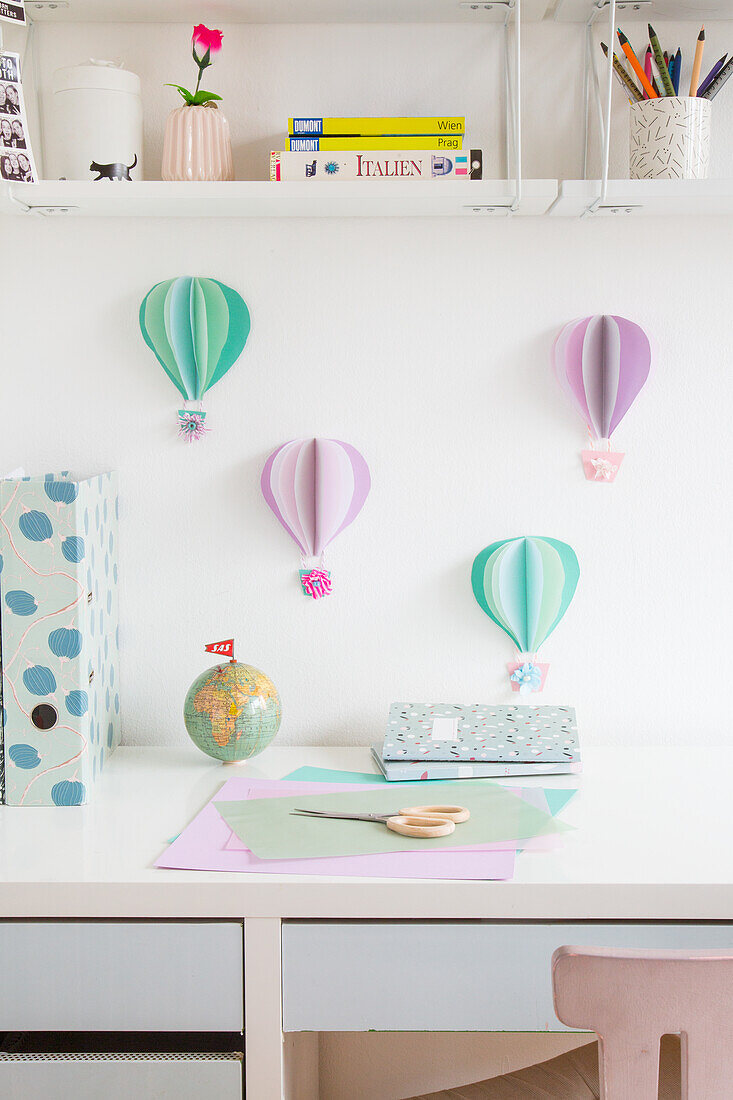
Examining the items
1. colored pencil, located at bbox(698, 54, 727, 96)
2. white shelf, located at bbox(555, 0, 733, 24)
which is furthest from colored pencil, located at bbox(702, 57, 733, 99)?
white shelf, located at bbox(555, 0, 733, 24)

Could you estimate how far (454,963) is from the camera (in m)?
0.93

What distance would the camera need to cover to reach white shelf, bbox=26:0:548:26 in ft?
4.19

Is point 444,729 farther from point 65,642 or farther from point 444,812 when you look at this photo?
point 65,642

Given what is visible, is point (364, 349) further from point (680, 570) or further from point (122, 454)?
point (680, 570)

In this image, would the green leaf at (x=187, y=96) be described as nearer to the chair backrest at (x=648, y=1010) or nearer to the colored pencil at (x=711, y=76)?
the colored pencil at (x=711, y=76)

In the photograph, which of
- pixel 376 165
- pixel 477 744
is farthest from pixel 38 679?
pixel 376 165

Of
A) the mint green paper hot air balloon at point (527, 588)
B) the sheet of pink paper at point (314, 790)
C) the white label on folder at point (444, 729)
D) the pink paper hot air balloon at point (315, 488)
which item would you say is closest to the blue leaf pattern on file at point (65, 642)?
A: the sheet of pink paper at point (314, 790)

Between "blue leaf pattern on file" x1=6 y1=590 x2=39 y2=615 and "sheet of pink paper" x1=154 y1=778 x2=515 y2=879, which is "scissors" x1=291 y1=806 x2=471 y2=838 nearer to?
"sheet of pink paper" x1=154 y1=778 x2=515 y2=879

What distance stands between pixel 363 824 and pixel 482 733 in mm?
283

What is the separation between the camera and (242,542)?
1408mm

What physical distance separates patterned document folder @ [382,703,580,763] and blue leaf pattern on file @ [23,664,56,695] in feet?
1.44

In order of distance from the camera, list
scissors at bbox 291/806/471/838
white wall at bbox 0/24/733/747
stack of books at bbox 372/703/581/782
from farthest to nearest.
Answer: white wall at bbox 0/24/733/747
stack of books at bbox 372/703/581/782
scissors at bbox 291/806/471/838

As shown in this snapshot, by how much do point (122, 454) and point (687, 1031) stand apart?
1040mm

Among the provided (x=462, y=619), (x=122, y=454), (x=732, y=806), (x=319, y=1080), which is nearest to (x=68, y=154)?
(x=122, y=454)
